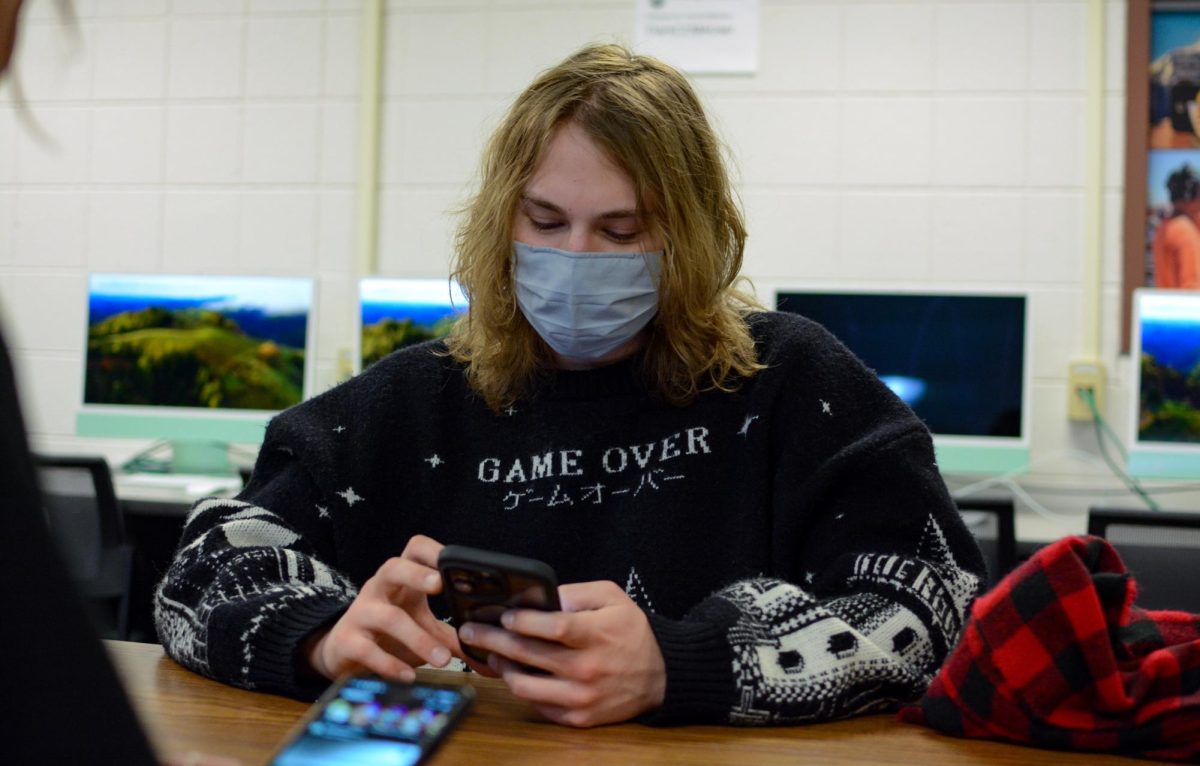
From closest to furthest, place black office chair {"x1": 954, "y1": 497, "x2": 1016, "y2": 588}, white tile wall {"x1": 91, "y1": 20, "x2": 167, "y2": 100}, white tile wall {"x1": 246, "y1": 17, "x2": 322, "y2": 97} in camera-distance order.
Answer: black office chair {"x1": 954, "y1": 497, "x2": 1016, "y2": 588} < white tile wall {"x1": 246, "y1": 17, "x2": 322, "y2": 97} < white tile wall {"x1": 91, "y1": 20, "x2": 167, "y2": 100}

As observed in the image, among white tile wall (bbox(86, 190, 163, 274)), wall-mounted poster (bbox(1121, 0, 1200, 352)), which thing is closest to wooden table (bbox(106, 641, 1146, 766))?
wall-mounted poster (bbox(1121, 0, 1200, 352))

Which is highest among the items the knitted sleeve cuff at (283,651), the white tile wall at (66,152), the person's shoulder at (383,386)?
the white tile wall at (66,152)

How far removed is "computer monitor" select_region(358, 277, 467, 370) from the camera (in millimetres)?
2971

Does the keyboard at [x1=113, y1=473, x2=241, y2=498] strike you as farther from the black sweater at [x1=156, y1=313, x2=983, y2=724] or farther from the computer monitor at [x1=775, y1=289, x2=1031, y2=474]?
the black sweater at [x1=156, y1=313, x2=983, y2=724]

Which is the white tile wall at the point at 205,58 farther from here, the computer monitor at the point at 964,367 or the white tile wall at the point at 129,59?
the computer monitor at the point at 964,367

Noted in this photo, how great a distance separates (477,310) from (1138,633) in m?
0.72

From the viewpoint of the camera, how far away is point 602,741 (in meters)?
0.80

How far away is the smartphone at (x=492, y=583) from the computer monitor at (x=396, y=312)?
2.17m

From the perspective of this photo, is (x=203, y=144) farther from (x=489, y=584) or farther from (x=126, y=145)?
(x=489, y=584)

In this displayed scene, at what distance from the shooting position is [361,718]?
65 cm

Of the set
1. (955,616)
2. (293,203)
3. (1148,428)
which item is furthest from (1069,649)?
(293,203)

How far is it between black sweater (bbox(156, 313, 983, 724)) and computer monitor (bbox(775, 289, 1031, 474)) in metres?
1.68

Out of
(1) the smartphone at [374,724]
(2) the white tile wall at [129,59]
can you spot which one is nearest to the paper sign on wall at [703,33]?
(2) the white tile wall at [129,59]

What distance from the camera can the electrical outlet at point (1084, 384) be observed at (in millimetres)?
3104
